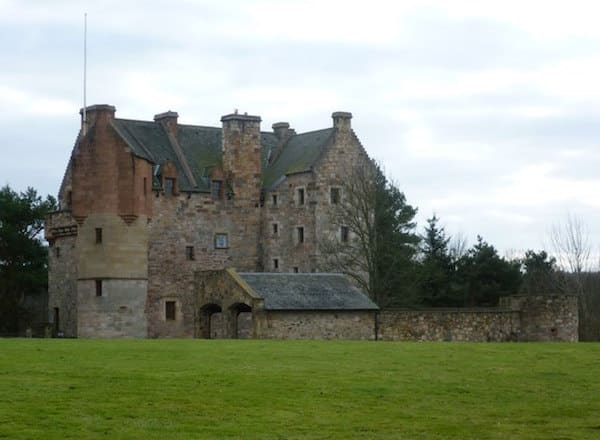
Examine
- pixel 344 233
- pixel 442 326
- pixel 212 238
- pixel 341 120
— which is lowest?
pixel 442 326

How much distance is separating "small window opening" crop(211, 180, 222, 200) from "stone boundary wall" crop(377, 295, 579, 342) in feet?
60.1

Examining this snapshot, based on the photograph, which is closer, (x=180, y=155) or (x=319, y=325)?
(x=319, y=325)

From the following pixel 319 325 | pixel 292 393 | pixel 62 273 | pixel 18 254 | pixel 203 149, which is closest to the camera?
pixel 292 393

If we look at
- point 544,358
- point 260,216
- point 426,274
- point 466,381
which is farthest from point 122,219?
point 466,381

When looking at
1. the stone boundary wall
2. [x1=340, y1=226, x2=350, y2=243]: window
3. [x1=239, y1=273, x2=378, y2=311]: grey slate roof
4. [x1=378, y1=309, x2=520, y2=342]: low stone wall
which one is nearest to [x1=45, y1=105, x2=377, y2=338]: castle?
[x1=340, y1=226, x2=350, y2=243]: window

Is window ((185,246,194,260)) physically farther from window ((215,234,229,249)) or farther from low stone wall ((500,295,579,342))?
low stone wall ((500,295,579,342))

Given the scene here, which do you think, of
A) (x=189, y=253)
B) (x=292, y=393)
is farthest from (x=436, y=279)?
(x=292, y=393)

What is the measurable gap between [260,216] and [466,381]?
42.7 meters

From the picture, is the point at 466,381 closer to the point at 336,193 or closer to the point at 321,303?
the point at 321,303

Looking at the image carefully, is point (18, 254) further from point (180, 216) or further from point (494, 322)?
point (494, 322)

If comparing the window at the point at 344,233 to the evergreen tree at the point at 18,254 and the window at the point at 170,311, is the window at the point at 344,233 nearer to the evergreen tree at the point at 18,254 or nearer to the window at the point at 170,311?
the window at the point at 170,311

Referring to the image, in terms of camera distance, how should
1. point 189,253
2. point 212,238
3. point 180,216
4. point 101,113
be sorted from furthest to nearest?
point 212,238 < point 189,253 < point 180,216 < point 101,113

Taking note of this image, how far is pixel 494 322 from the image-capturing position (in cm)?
5694

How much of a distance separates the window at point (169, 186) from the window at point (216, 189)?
255cm
